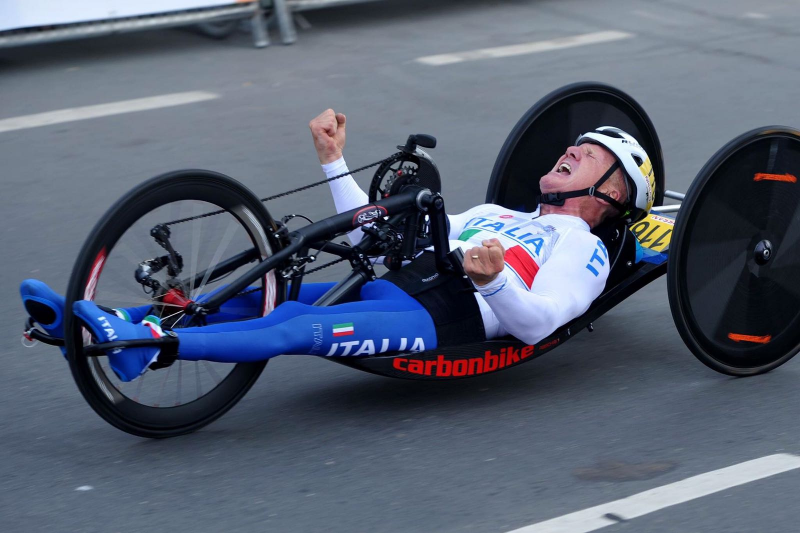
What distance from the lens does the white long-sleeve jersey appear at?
3945mm

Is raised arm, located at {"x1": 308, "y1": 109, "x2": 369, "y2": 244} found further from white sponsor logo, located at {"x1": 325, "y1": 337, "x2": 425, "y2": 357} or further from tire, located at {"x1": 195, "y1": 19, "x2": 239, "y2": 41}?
tire, located at {"x1": 195, "y1": 19, "x2": 239, "y2": 41}

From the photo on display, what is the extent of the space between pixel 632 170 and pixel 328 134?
124cm

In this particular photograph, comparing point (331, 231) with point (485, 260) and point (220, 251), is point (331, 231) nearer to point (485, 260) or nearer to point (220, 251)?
point (220, 251)

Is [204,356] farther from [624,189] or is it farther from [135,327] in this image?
[624,189]

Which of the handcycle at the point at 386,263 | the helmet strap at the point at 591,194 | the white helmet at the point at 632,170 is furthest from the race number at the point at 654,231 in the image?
the helmet strap at the point at 591,194

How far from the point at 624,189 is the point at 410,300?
1077mm

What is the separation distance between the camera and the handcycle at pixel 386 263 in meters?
3.68

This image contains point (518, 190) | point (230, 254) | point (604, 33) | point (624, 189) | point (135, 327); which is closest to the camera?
point (135, 327)

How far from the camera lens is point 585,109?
5.21 m

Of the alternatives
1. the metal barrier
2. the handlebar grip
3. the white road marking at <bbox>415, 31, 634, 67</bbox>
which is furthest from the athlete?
the metal barrier

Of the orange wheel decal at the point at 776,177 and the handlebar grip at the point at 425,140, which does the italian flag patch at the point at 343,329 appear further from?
the orange wheel decal at the point at 776,177

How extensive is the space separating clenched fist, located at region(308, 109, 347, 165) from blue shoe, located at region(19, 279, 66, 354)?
1.31 m

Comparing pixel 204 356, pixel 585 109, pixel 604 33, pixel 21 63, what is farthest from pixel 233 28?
pixel 204 356

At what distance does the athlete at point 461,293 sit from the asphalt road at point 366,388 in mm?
355
